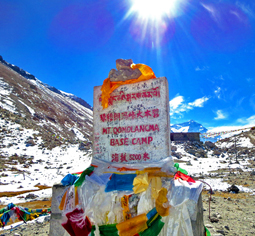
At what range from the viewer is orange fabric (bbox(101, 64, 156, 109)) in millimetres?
3342

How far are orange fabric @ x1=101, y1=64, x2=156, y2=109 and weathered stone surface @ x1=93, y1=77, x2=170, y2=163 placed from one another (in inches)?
2.9

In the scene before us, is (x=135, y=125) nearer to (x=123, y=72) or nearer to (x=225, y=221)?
(x=123, y=72)

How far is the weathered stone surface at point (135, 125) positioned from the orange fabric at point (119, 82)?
0.24 feet

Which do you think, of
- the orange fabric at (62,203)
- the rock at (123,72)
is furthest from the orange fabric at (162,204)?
the rock at (123,72)

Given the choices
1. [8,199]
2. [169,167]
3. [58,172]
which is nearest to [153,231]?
[169,167]

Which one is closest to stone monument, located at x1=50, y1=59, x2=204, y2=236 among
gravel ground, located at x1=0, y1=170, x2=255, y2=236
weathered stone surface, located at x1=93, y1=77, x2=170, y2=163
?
weathered stone surface, located at x1=93, y1=77, x2=170, y2=163

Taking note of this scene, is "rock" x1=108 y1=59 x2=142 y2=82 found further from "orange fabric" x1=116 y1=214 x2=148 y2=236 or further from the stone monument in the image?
"orange fabric" x1=116 y1=214 x2=148 y2=236

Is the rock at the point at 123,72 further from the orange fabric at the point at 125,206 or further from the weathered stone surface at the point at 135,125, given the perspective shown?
the orange fabric at the point at 125,206

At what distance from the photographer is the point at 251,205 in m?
6.27

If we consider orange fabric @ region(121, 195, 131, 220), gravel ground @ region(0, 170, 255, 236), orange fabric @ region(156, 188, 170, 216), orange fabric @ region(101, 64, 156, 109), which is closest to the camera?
orange fabric @ region(156, 188, 170, 216)

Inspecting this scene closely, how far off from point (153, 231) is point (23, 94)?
53634 millimetres

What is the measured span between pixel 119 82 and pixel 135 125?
35.6 inches

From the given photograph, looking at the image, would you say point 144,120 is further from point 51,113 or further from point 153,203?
point 51,113

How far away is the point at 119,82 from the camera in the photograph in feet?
11.6
